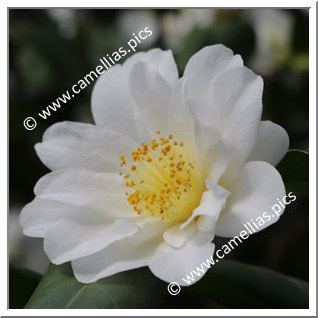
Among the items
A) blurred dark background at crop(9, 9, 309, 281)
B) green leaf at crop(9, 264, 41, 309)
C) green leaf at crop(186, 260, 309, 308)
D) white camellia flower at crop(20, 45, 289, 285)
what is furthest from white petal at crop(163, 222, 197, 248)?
blurred dark background at crop(9, 9, 309, 281)

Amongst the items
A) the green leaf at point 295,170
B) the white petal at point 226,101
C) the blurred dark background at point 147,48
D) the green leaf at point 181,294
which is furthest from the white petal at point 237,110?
the blurred dark background at point 147,48

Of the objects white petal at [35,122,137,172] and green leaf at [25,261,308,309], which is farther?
white petal at [35,122,137,172]

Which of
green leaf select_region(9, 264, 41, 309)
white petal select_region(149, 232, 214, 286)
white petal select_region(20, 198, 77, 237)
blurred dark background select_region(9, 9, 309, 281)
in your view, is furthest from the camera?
blurred dark background select_region(9, 9, 309, 281)

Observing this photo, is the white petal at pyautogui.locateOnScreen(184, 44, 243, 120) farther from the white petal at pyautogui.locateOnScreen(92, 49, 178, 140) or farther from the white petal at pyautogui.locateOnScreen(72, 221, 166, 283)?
the white petal at pyautogui.locateOnScreen(72, 221, 166, 283)

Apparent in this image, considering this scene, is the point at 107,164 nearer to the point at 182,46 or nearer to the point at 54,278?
the point at 54,278

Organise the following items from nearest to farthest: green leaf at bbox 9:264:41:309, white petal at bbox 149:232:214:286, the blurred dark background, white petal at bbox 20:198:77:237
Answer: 1. white petal at bbox 149:232:214:286
2. white petal at bbox 20:198:77:237
3. green leaf at bbox 9:264:41:309
4. the blurred dark background

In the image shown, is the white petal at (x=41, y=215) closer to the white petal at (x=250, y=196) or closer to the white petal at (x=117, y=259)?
the white petal at (x=117, y=259)
